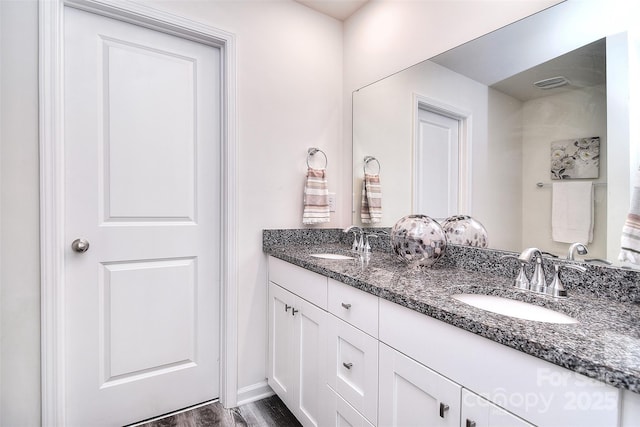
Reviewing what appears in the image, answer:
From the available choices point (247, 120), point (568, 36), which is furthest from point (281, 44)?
point (568, 36)

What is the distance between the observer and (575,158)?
1070 mm

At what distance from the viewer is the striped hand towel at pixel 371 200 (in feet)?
6.46

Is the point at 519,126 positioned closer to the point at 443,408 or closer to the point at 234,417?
the point at 443,408

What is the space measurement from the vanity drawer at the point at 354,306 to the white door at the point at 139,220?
0.84m

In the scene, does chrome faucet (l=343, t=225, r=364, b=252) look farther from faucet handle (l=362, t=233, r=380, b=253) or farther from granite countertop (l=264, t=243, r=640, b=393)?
granite countertop (l=264, t=243, r=640, b=393)

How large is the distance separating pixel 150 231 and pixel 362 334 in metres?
1.17

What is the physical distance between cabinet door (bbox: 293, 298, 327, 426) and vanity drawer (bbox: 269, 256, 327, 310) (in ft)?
0.13

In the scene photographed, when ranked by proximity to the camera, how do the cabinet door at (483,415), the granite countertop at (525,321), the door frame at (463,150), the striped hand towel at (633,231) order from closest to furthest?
the granite countertop at (525,321), the cabinet door at (483,415), the striped hand towel at (633,231), the door frame at (463,150)

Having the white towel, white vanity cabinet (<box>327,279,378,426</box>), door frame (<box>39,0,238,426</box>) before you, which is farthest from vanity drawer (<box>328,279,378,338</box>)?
door frame (<box>39,0,238,426</box>)

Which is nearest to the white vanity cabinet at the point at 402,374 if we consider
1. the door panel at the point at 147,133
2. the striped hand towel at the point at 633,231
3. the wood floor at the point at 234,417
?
the wood floor at the point at 234,417

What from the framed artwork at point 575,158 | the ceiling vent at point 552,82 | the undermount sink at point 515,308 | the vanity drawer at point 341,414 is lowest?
the vanity drawer at point 341,414

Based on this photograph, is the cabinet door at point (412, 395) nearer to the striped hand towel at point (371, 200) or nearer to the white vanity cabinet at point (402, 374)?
the white vanity cabinet at point (402, 374)

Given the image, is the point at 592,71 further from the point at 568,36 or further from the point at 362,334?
the point at 362,334

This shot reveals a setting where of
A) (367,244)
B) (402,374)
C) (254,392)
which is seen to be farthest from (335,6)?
(254,392)
